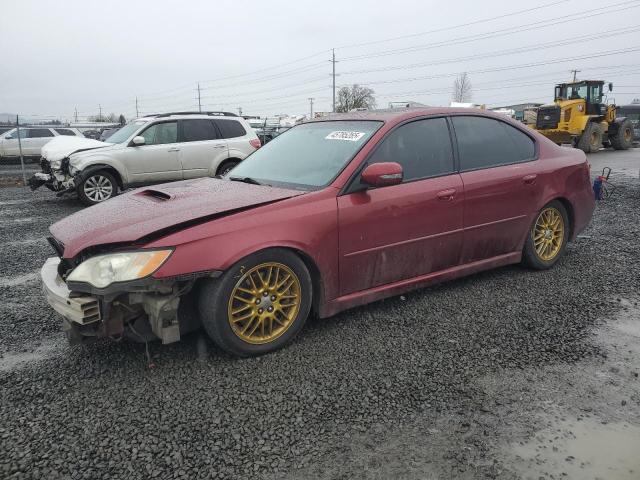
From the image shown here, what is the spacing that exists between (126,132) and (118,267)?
8.62m

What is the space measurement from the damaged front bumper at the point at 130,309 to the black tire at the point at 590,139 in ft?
68.7

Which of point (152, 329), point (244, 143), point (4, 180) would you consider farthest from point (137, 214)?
point (4, 180)

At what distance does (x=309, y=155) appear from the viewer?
402 centimetres

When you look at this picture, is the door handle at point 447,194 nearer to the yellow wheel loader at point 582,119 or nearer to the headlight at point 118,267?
the headlight at point 118,267

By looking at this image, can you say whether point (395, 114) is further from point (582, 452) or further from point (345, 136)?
point (582, 452)

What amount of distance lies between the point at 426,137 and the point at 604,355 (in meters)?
2.02

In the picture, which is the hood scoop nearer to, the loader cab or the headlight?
the headlight

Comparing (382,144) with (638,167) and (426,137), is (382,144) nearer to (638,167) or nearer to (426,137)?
(426,137)

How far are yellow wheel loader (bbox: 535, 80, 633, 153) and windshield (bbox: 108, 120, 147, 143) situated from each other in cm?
1598

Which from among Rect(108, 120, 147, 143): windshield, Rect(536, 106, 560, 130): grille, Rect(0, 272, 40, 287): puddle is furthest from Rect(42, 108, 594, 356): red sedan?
Rect(536, 106, 560, 130): grille

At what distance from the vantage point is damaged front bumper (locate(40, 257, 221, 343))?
9.25ft

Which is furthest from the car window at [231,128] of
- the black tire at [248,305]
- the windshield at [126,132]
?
the black tire at [248,305]

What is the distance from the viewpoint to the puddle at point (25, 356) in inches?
126

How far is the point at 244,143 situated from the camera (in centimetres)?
1083
